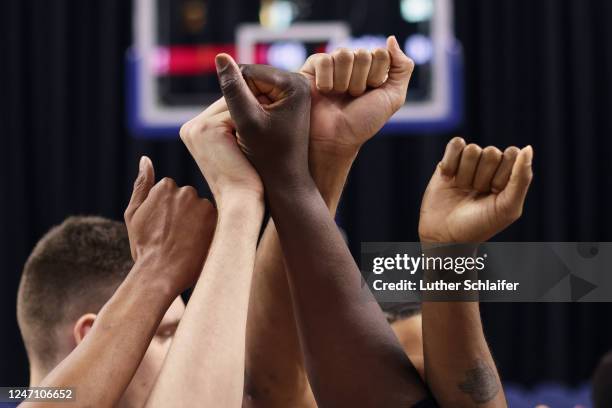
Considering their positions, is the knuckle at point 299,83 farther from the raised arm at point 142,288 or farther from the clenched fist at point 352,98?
the raised arm at point 142,288

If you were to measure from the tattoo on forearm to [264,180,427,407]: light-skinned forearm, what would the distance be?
0.06 metres

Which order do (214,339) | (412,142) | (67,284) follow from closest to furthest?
(214,339), (67,284), (412,142)

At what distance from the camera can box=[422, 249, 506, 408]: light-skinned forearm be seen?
1146 mm

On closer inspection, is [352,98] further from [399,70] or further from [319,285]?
[319,285]

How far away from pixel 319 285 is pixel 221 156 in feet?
0.69

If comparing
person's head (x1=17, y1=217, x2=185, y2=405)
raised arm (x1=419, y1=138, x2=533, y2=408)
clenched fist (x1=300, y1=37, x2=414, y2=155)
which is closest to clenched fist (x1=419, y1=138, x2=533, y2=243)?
raised arm (x1=419, y1=138, x2=533, y2=408)

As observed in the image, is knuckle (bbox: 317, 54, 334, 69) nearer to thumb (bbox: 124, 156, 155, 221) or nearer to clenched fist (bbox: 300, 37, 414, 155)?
clenched fist (bbox: 300, 37, 414, 155)

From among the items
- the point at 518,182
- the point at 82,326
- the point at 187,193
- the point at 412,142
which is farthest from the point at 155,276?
the point at 412,142

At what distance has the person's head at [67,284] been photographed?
142cm

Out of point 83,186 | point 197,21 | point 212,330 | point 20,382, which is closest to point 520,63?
Result: point 197,21

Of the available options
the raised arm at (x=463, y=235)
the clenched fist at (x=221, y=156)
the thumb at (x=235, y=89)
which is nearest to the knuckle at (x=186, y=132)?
the clenched fist at (x=221, y=156)

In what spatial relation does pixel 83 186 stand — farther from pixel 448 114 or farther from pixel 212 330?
pixel 212 330

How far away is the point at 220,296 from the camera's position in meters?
0.99

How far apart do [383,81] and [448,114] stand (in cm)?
261
